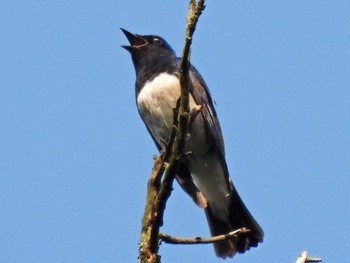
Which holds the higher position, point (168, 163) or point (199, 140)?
point (199, 140)

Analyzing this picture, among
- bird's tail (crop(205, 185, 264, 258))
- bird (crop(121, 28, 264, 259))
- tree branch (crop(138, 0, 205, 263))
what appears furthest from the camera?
bird (crop(121, 28, 264, 259))

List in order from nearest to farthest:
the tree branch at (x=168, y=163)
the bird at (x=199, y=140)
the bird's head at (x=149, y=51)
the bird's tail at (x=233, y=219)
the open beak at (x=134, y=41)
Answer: the tree branch at (x=168, y=163) → the bird's tail at (x=233, y=219) → the bird at (x=199, y=140) → the bird's head at (x=149, y=51) → the open beak at (x=134, y=41)

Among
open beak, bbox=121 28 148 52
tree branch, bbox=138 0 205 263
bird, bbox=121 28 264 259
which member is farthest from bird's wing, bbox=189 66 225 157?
tree branch, bbox=138 0 205 263

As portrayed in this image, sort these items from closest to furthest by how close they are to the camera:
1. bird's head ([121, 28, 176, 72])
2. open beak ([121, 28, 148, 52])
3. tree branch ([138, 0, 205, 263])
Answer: tree branch ([138, 0, 205, 263])
bird's head ([121, 28, 176, 72])
open beak ([121, 28, 148, 52])

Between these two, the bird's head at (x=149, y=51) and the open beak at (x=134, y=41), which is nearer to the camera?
the bird's head at (x=149, y=51)

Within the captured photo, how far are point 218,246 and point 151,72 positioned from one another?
1756 mm

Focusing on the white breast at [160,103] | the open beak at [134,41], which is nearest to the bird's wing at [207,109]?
the white breast at [160,103]

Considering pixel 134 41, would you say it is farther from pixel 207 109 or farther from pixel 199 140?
pixel 199 140

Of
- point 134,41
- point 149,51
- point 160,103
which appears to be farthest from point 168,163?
point 134,41

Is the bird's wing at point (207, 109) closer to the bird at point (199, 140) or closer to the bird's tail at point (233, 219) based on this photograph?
the bird at point (199, 140)

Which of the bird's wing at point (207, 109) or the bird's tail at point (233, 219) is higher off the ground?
the bird's wing at point (207, 109)

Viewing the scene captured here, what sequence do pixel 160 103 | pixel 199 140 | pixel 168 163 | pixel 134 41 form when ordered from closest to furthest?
1. pixel 168 163
2. pixel 160 103
3. pixel 199 140
4. pixel 134 41

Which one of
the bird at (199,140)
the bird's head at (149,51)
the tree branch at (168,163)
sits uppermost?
the bird's head at (149,51)

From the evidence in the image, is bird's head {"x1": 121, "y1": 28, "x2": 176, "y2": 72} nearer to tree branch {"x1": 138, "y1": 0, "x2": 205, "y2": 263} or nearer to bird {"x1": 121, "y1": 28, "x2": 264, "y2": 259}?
bird {"x1": 121, "y1": 28, "x2": 264, "y2": 259}
